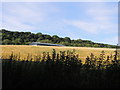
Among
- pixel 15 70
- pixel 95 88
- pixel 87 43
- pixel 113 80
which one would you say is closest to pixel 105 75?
pixel 113 80

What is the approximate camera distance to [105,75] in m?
4.32

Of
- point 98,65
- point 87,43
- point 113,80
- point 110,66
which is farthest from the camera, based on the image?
point 87,43

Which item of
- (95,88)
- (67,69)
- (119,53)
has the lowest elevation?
(95,88)

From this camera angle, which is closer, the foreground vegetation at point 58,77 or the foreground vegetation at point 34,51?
the foreground vegetation at point 58,77

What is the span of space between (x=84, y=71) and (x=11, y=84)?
1987mm

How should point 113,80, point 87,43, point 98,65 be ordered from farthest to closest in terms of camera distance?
1. point 87,43
2. point 98,65
3. point 113,80

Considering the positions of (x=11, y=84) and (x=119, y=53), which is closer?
(x=11, y=84)

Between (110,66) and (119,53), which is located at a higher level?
(119,53)

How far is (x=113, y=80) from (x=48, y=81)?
1.57 meters

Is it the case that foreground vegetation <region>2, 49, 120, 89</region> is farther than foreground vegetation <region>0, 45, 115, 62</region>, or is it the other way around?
foreground vegetation <region>0, 45, 115, 62</region>

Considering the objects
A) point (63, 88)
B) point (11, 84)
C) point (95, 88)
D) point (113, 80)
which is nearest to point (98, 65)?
point (113, 80)

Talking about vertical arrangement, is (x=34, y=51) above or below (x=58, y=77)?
below

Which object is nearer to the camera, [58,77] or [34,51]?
[58,77]

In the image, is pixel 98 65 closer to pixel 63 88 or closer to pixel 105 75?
pixel 105 75
